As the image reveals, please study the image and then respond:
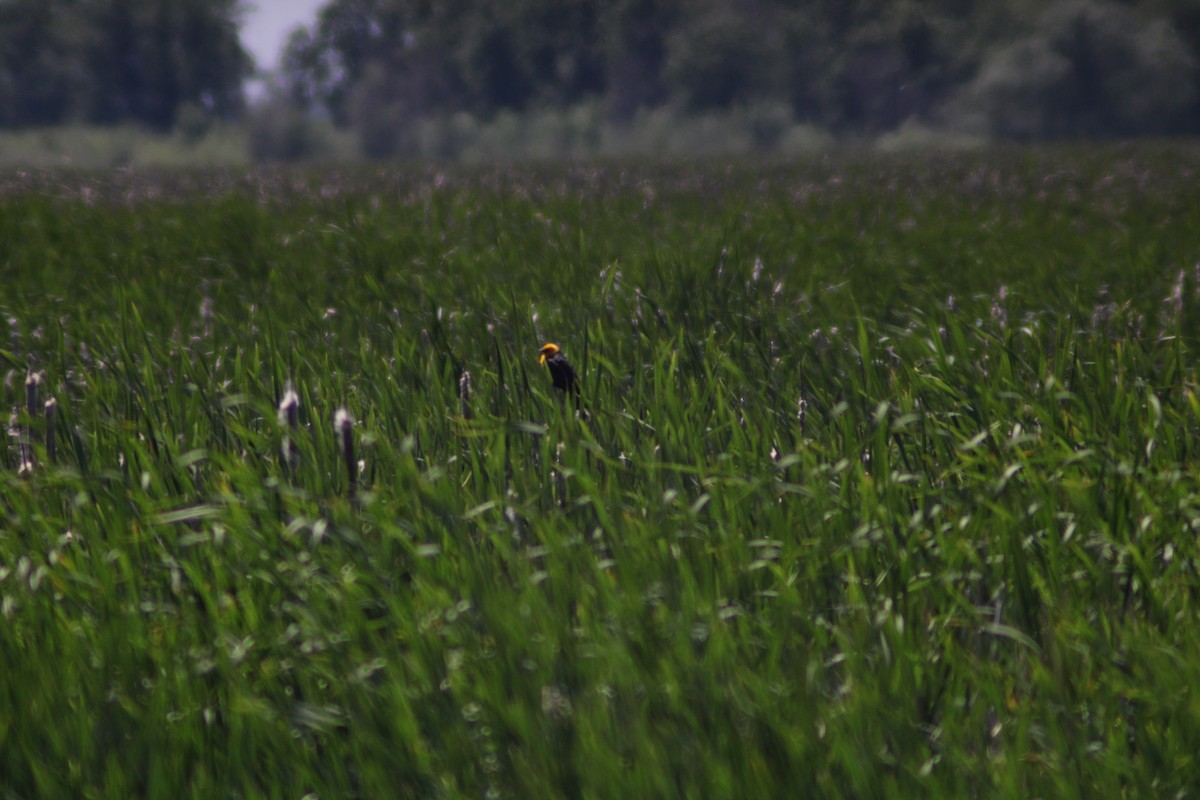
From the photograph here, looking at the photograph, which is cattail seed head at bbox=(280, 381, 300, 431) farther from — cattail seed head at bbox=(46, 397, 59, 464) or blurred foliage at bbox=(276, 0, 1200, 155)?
blurred foliage at bbox=(276, 0, 1200, 155)

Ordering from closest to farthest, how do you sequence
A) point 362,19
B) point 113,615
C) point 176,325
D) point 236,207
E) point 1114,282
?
point 113,615 → point 176,325 → point 1114,282 → point 236,207 → point 362,19

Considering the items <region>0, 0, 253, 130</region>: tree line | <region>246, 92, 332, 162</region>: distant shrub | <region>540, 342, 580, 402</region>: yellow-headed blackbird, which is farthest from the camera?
<region>0, 0, 253, 130</region>: tree line

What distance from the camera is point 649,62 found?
216 ft

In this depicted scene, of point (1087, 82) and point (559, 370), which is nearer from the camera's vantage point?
point (559, 370)

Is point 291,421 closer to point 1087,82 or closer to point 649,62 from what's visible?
point 1087,82

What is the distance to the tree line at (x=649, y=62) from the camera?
55.0 meters

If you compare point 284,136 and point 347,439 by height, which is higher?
point 284,136

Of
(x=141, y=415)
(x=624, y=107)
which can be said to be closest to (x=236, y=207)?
(x=141, y=415)

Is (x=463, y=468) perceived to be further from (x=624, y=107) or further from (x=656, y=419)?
(x=624, y=107)

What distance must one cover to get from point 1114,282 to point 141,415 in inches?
202

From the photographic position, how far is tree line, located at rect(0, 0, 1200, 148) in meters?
55.0

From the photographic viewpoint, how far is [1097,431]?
2.73 metres

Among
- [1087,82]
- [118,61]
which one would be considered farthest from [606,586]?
[118,61]

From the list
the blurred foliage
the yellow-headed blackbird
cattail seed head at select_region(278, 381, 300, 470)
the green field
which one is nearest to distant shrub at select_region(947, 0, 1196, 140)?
the blurred foliage
